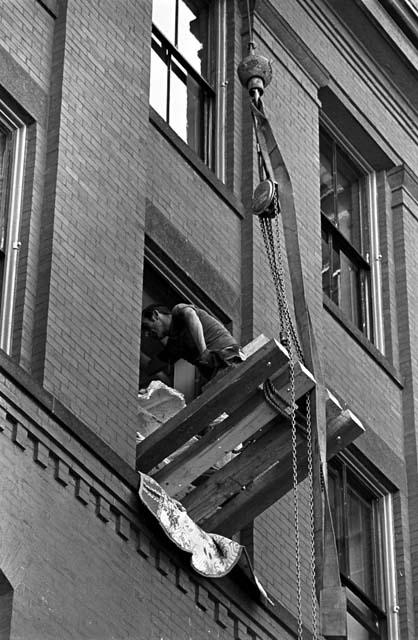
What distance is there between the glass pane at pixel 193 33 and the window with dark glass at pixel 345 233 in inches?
99.3

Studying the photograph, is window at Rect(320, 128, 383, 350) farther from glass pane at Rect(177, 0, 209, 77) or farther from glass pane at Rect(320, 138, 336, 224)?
glass pane at Rect(177, 0, 209, 77)

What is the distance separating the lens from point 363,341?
23.0 meters

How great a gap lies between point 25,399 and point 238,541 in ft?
12.4

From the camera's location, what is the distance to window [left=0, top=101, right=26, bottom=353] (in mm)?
16797

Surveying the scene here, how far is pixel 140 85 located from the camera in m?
19.6

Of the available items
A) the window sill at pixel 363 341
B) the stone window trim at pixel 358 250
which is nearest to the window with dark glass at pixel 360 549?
the window sill at pixel 363 341

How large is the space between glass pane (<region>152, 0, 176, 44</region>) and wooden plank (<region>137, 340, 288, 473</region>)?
6.07m

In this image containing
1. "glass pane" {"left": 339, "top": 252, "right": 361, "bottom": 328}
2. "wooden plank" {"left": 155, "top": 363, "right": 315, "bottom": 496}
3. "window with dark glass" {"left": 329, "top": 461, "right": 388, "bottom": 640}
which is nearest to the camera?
"wooden plank" {"left": 155, "top": 363, "right": 315, "bottom": 496}

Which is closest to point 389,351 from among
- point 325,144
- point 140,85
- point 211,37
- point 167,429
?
point 325,144

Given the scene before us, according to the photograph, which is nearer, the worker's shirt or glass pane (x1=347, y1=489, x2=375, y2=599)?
the worker's shirt

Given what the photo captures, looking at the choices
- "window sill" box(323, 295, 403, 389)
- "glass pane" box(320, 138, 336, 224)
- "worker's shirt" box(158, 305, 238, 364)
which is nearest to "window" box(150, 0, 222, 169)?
"window sill" box(323, 295, 403, 389)

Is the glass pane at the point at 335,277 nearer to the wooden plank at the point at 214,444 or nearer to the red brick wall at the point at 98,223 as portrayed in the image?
the red brick wall at the point at 98,223

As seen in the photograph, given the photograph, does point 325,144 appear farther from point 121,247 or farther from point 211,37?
point 121,247

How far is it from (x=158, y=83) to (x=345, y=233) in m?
4.49
